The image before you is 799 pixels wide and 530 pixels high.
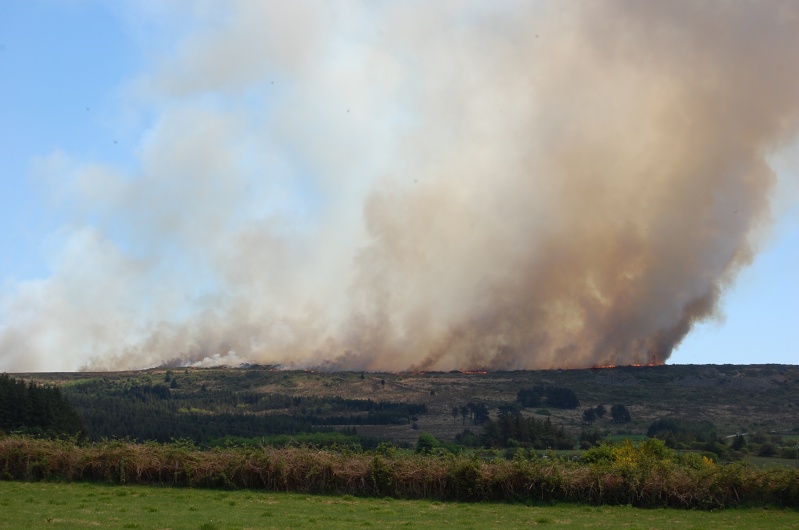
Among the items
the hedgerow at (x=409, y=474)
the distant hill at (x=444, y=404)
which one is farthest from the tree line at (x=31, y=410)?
the hedgerow at (x=409, y=474)

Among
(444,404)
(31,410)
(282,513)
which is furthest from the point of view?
(444,404)

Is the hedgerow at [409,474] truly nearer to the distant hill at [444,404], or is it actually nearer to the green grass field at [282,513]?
the green grass field at [282,513]

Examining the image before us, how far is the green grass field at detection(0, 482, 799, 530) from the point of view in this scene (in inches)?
1344

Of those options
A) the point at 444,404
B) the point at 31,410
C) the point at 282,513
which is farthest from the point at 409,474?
the point at 444,404

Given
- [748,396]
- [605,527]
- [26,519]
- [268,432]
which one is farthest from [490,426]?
[26,519]

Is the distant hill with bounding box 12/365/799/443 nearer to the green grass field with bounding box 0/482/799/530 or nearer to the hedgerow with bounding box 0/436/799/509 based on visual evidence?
the hedgerow with bounding box 0/436/799/509

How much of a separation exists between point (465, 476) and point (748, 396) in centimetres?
14044

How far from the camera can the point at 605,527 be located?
36.6 metres

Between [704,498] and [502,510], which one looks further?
[704,498]

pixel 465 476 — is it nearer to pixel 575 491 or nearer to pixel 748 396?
pixel 575 491

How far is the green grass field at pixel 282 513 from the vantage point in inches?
1344

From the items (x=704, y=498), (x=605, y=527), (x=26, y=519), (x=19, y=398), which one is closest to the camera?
(x=26, y=519)

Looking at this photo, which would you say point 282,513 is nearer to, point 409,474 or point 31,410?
point 409,474

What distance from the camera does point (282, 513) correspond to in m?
38.5
